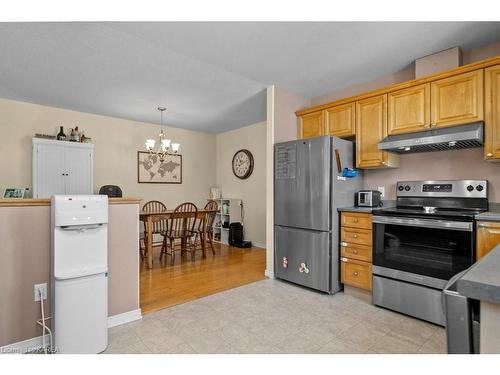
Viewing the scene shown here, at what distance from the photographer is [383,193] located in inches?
122

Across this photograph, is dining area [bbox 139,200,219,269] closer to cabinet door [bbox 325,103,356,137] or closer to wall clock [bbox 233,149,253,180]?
wall clock [bbox 233,149,253,180]

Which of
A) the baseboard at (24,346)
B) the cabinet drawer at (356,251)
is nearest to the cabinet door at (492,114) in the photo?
the cabinet drawer at (356,251)

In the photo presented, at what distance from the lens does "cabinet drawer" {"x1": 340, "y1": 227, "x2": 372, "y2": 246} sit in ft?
8.82

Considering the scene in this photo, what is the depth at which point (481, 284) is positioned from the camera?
0.63 metres

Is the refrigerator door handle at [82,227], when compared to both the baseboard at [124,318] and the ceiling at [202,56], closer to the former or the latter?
the baseboard at [124,318]

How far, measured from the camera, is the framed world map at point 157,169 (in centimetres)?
522

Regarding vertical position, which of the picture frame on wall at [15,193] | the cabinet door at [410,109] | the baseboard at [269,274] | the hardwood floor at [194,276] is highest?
the cabinet door at [410,109]

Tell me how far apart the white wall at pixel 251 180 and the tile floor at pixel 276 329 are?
2594 mm

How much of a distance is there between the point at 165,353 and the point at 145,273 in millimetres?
1918

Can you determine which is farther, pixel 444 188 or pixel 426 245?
pixel 444 188

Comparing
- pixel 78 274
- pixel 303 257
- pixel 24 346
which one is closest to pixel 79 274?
pixel 78 274

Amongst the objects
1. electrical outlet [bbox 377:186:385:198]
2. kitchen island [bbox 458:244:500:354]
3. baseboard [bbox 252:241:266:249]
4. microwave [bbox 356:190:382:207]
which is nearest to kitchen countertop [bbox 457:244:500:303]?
kitchen island [bbox 458:244:500:354]

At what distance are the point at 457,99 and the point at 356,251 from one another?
1632 mm

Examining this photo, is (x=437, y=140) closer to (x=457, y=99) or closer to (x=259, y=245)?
(x=457, y=99)
